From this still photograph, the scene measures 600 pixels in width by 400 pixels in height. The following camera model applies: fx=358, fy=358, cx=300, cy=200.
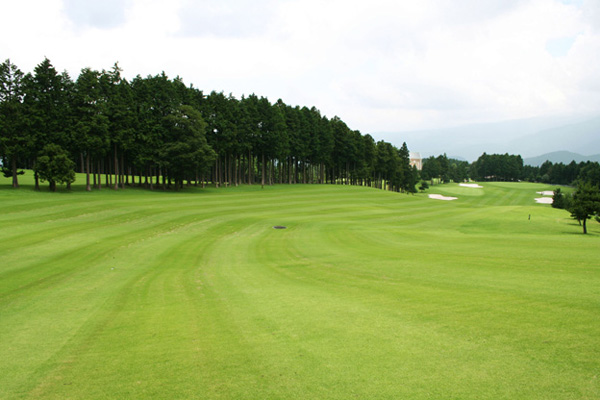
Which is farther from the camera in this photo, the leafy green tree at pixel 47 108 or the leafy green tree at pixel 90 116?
the leafy green tree at pixel 90 116

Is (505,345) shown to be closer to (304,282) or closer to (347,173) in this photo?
(304,282)

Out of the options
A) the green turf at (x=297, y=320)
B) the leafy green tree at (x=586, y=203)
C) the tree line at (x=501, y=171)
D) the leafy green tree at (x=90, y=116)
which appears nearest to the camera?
the green turf at (x=297, y=320)

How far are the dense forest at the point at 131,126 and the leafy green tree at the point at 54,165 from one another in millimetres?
98

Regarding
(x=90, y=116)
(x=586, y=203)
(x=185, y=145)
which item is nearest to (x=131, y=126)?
(x=90, y=116)

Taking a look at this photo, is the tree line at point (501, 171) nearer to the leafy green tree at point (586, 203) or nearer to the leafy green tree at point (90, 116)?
the leafy green tree at point (586, 203)

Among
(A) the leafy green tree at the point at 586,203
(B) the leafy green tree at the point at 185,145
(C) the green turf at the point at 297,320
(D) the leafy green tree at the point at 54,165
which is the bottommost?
(C) the green turf at the point at 297,320

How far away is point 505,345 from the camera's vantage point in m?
6.54

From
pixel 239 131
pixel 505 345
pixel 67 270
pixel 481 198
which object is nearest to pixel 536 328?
pixel 505 345

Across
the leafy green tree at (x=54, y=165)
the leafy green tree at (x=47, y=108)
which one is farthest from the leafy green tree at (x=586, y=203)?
the leafy green tree at (x=47, y=108)

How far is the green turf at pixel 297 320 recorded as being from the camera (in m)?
5.53

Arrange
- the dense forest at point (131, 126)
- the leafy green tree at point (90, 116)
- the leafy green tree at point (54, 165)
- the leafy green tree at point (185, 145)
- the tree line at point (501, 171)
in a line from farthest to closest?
the tree line at point (501, 171) → the leafy green tree at point (185, 145) → the leafy green tree at point (90, 116) → the dense forest at point (131, 126) → the leafy green tree at point (54, 165)

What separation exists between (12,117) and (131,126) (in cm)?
1372

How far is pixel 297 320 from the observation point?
842 cm

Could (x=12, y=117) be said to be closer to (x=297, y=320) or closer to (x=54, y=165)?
(x=54, y=165)
